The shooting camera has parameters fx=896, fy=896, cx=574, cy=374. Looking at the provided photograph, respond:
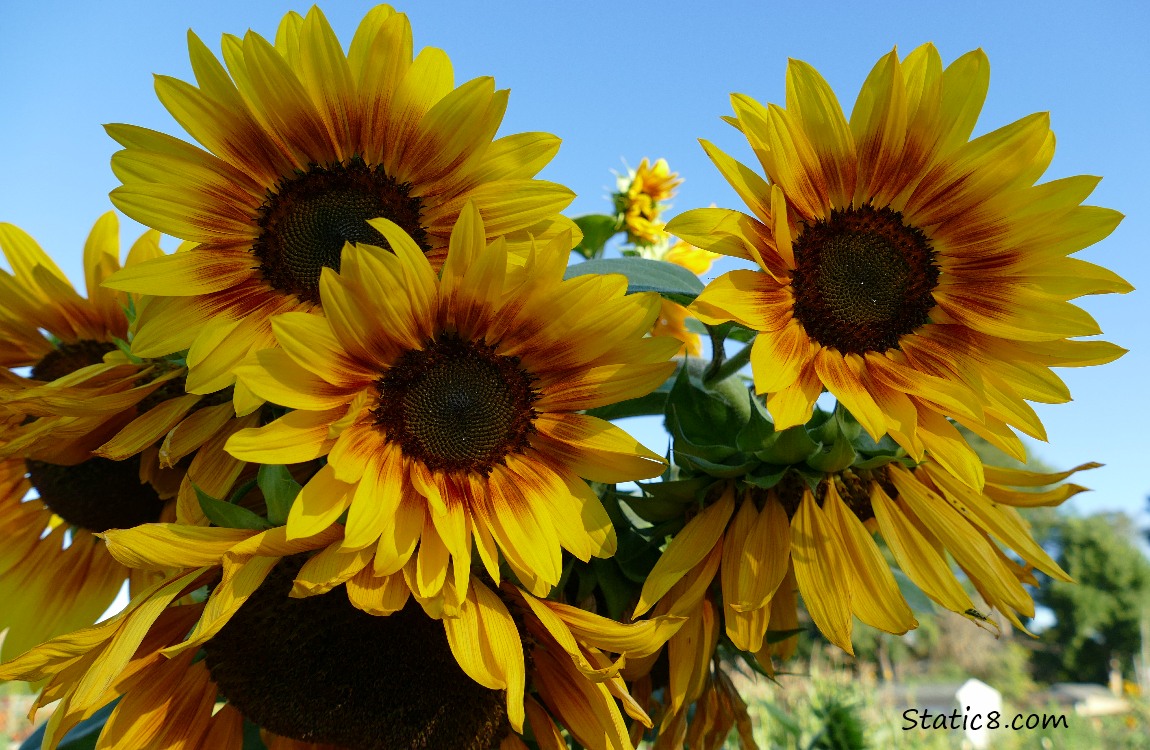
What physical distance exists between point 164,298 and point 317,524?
283 mm

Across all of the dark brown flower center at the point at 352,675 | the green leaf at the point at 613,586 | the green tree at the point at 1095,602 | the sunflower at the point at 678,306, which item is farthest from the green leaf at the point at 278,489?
the green tree at the point at 1095,602

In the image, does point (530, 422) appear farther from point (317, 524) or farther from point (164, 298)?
point (164, 298)

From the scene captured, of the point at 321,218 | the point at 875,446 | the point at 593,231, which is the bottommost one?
the point at 875,446

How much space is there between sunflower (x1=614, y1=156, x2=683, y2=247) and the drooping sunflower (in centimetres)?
86

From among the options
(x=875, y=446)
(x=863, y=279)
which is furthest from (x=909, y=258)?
(x=875, y=446)

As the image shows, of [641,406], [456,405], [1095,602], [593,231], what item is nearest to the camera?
[456,405]

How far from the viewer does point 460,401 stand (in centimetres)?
83

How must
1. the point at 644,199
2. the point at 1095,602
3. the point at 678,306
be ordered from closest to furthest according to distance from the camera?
the point at 678,306 < the point at 644,199 < the point at 1095,602

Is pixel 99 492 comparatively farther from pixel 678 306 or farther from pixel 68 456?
pixel 678 306

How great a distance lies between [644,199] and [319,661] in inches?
46.7

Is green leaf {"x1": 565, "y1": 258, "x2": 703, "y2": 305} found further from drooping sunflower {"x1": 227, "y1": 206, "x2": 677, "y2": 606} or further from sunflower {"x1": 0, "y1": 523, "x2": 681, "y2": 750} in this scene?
sunflower {"x1": 0, "y1": 523, "x2": 681, "y2": 750}

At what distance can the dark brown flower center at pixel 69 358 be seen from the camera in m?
1.12

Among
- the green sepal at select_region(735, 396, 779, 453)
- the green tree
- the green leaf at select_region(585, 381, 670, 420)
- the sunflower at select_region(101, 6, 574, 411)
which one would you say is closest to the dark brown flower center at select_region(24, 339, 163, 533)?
the sunflower at select_region(101, 6, 574, 411)

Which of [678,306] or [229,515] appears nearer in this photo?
[229,515]
